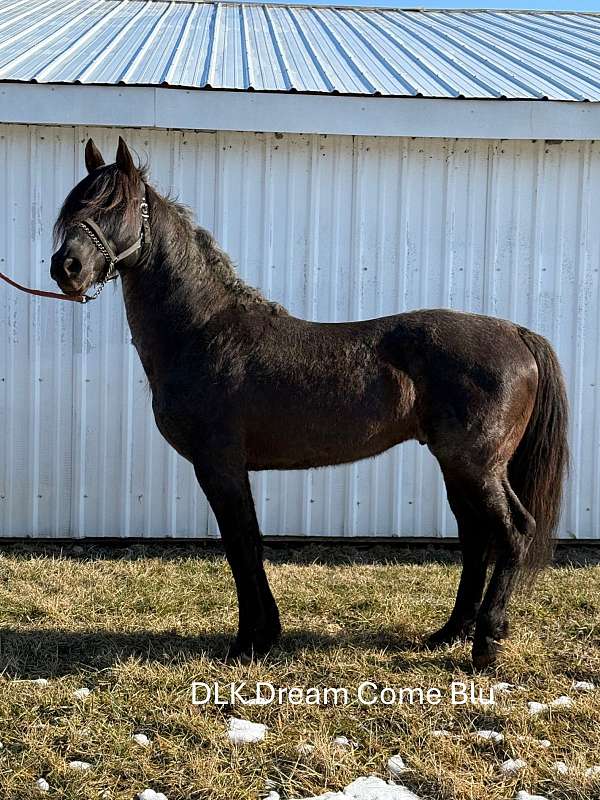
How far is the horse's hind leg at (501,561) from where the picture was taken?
3570 millimetres

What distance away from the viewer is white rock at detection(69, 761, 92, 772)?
8.94ft

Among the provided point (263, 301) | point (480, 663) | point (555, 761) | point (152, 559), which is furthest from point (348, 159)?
point (555, 761)

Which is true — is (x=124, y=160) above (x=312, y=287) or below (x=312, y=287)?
above

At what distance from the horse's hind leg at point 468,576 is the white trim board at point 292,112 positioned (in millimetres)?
2965

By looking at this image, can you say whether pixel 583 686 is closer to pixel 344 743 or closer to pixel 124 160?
pixel 344 743

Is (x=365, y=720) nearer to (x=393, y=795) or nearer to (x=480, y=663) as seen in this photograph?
(x=393, y=795)

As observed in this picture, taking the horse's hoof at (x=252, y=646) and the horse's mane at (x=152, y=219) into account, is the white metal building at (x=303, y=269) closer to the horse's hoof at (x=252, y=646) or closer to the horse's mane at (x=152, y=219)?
the horse's mane at (x=152, y=219)

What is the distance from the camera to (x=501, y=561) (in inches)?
142

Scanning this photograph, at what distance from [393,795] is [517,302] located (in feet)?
13.6

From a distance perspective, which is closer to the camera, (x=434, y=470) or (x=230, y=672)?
(x=230, y=672)

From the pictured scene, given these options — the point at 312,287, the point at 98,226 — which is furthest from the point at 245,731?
the point at 312,287

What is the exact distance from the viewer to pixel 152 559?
547 centimetres

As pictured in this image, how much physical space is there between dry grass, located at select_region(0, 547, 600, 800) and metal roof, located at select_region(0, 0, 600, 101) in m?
3.50

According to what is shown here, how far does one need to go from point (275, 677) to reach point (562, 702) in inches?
51.2
